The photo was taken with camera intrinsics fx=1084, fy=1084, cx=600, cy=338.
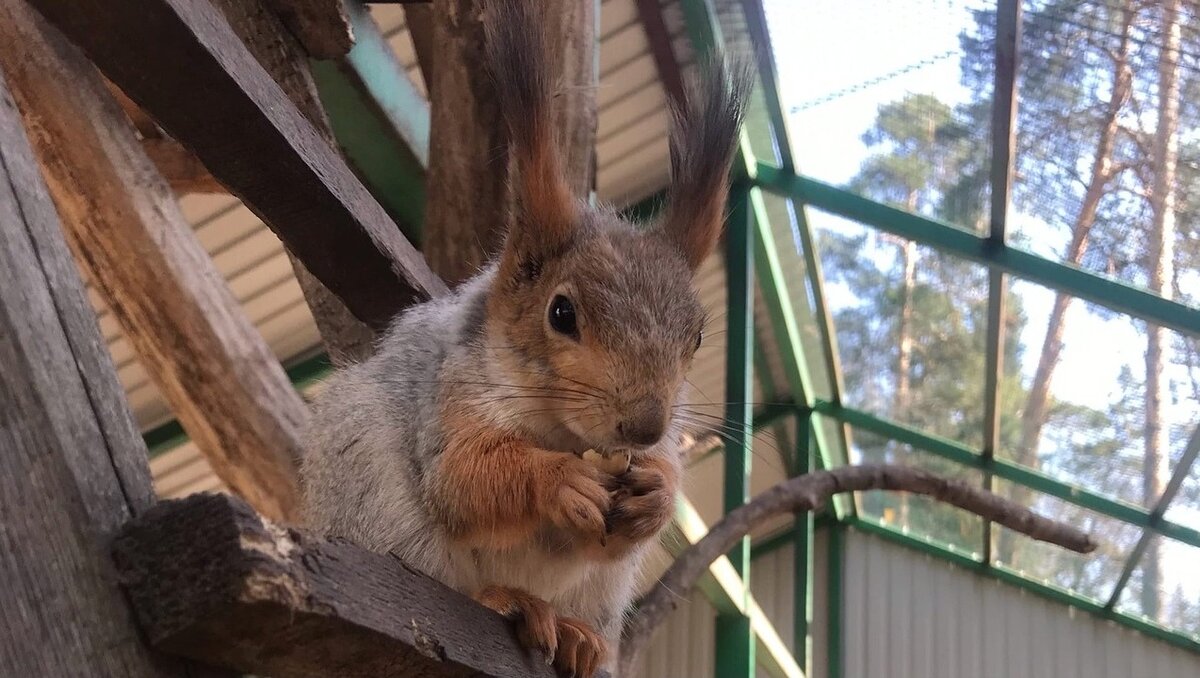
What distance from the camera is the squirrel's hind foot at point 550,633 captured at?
1185 millimetres

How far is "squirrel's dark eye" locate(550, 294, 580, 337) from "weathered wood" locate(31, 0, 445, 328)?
32 cm

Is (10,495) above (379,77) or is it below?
below

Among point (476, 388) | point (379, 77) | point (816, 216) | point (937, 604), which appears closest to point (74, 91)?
point (379, 77)

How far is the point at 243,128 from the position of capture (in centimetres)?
131

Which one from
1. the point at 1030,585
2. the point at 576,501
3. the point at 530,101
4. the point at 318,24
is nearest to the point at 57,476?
the point at 576,501

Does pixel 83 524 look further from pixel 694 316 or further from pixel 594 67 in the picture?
pixel 594 67

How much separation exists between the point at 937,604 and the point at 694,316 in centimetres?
789

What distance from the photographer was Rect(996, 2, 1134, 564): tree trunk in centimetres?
309

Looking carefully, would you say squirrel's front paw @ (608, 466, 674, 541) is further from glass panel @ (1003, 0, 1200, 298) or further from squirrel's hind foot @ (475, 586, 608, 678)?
glass panel @ (1003, 0, 1200, 298)

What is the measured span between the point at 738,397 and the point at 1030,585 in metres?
4.90

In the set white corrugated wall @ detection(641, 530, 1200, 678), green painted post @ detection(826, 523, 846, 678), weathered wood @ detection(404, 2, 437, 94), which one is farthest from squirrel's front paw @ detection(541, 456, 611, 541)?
green painted post @ detection(826, 523, 846, 678)

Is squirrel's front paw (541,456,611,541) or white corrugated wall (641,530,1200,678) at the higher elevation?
squirrel's front paw (541,456,611,541)

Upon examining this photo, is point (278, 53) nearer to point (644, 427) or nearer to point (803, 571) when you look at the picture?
point (644, 427)

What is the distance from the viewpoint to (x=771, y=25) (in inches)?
136
